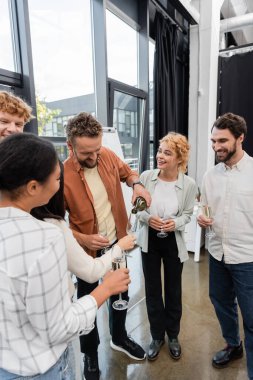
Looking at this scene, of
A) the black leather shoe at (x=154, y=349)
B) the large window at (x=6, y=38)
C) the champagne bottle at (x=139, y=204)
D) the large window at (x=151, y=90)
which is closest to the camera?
the champagne bottle at (x=139, y=204)

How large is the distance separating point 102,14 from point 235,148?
7.34 ft

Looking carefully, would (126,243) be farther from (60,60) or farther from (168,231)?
(60,60)

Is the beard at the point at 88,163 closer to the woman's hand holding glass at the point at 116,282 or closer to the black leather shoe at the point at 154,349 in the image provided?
the woman's hand holding glass at the point at 116,282

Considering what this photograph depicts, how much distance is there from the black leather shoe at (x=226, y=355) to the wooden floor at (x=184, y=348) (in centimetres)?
3

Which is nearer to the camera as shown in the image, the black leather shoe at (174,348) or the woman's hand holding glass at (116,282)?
the woman's hand holding glass at (116,282)

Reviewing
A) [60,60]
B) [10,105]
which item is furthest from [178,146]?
[60,60]

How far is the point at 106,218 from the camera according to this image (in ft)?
5.37

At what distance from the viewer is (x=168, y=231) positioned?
1.76m

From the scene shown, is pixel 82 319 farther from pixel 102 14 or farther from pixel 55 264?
pixel 102 14

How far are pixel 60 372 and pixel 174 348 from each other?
1.40 meters

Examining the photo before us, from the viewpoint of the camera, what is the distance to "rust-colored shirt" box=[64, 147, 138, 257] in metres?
1.52

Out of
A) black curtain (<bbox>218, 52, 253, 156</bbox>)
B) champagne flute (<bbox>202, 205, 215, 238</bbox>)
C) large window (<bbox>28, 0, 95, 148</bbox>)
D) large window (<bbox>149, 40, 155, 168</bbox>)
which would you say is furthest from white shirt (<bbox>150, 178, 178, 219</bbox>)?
black curtain (<bbox>218, 52, 253, 156</bbox>)

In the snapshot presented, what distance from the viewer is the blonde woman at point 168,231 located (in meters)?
1.83

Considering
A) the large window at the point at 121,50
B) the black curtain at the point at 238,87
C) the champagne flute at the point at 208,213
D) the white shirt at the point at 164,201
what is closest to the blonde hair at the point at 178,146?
the white shirt at the point at 164,201
